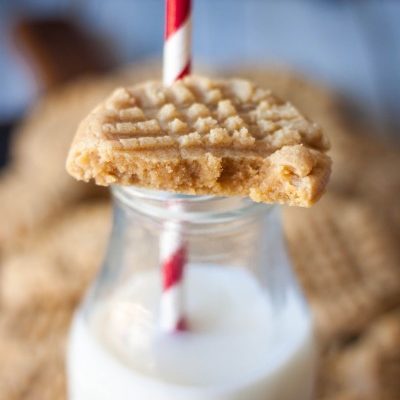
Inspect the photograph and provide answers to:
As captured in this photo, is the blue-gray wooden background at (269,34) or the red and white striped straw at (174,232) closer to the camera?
the red and white striped straw at (174,232)

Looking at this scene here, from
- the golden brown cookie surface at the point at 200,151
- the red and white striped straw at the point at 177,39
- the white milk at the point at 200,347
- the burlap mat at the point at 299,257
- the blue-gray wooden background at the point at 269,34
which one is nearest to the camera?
A: the golden brown cookie surface at the point at 200,151

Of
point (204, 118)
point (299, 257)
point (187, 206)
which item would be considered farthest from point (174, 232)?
point (299, 257)

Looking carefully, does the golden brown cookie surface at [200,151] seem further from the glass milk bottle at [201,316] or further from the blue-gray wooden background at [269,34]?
the blue-gray wooden background at [269,34]

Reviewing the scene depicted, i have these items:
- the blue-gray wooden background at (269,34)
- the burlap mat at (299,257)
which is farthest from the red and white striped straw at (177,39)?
the blue-gray wooden background at (269,34)

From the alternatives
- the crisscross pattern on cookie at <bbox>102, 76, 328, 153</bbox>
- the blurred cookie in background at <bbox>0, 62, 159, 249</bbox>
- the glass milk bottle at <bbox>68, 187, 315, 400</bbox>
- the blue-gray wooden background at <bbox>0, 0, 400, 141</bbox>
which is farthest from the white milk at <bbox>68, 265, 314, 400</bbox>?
the blue-gray wooden background at <bbox>0, 0, 400, 141</bbox>

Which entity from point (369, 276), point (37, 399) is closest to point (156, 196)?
point (37, 399)

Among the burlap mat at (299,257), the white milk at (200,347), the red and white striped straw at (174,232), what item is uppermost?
the red and white striped straw at (174,232)

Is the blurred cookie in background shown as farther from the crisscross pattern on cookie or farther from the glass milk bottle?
the crisscross pattern on cookie
